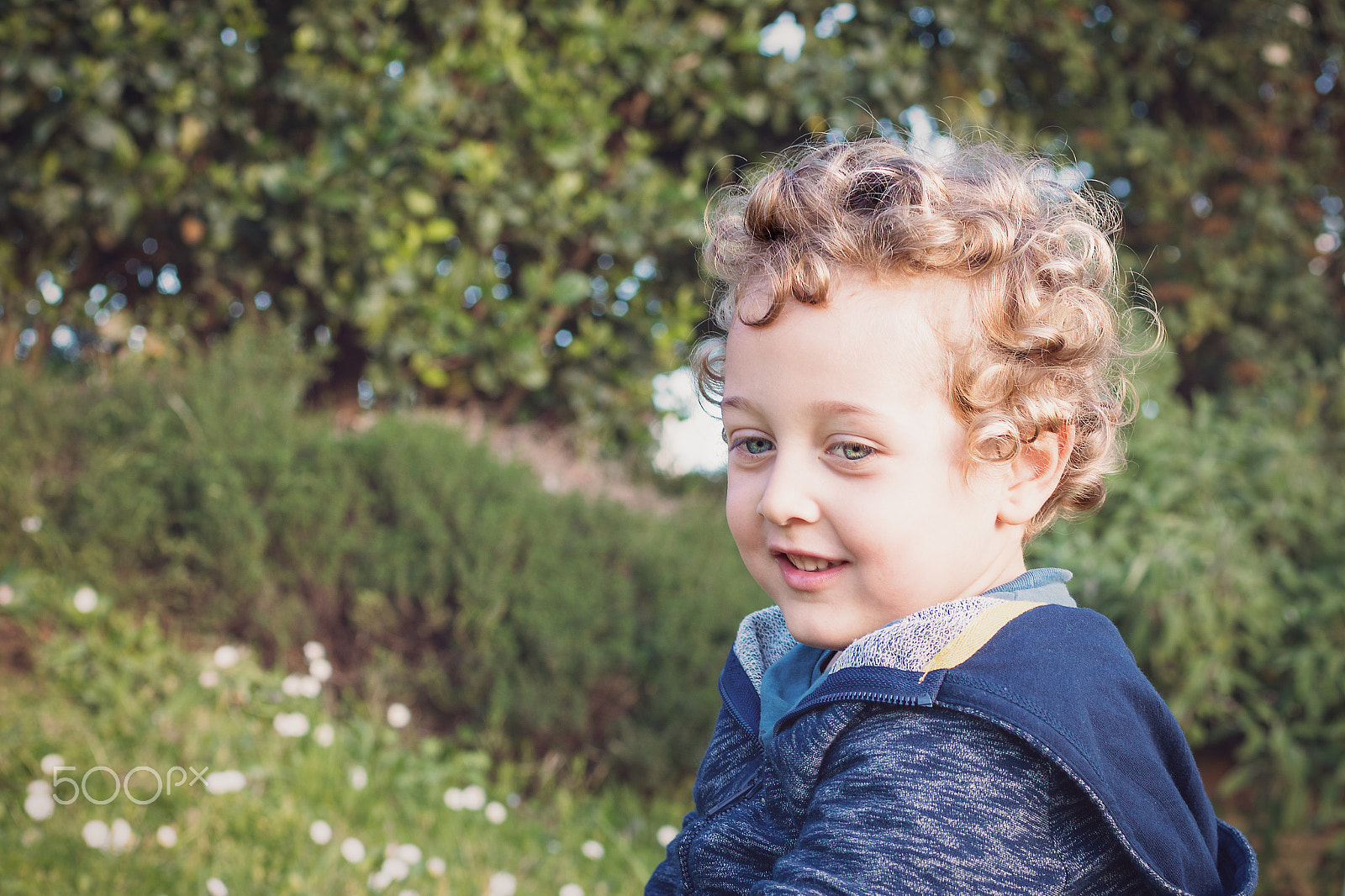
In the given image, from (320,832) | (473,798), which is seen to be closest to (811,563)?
(320,832)

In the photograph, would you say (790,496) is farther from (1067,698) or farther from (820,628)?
(1067,698)

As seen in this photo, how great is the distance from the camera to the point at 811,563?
114 cm

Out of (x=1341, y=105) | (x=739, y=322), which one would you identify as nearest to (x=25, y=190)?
(x=739, y=322)

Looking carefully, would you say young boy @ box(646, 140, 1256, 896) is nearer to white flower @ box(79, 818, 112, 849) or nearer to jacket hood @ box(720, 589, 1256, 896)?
jacket hood @ box(720, 589, 1256, 896)

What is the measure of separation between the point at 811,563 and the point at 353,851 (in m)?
1.53

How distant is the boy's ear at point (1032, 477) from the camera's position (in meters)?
1.16

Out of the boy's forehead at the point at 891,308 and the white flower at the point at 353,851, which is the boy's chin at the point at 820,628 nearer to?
the boy's forehead at the point at 891,308

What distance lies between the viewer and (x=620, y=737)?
123 inches

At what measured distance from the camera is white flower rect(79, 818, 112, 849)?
6.97 ft

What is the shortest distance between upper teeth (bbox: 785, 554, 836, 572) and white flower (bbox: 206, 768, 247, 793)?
69.2 inches

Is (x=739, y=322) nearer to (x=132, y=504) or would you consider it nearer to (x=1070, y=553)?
(x=1070, y=553)

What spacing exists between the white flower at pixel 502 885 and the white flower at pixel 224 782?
2.07ft

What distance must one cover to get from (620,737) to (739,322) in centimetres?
221

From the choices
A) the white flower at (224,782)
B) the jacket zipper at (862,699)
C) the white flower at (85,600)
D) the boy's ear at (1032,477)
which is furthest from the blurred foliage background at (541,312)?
the jacket zipper at (862,699)
